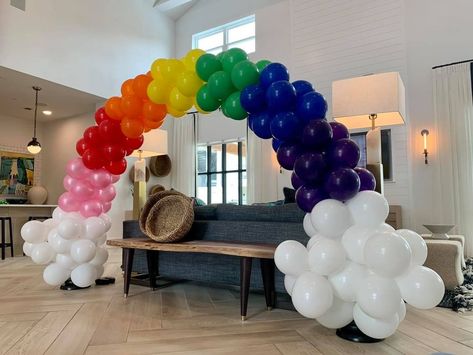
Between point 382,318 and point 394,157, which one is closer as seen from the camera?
point 382,318

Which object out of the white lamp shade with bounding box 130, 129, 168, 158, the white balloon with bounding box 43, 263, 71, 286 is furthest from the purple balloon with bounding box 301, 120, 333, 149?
the white lamp shade with bounding box 130, 129, 168, 158

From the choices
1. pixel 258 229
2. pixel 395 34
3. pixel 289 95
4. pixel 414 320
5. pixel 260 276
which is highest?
pixel 395 34

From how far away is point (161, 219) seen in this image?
3.21 meters

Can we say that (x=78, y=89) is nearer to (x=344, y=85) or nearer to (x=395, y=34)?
(x=344, y=85)

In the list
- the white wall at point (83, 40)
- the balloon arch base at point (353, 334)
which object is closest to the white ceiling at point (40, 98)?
the white wall at point (83, 40)

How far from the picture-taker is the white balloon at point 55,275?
10.3 feet

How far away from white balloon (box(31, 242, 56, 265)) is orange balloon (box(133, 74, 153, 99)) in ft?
5.22

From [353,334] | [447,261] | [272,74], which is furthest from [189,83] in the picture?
[447,261]

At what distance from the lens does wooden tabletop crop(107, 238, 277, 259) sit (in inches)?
89.9

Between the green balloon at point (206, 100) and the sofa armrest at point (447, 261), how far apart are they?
201cm

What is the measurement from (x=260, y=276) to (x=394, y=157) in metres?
4.07

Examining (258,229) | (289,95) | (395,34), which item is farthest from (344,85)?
(395,34)

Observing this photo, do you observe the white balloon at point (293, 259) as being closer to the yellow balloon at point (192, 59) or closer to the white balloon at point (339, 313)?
the white balloon at point (339, 313)

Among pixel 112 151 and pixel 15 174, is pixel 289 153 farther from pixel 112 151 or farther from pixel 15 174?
pixel 15 174
